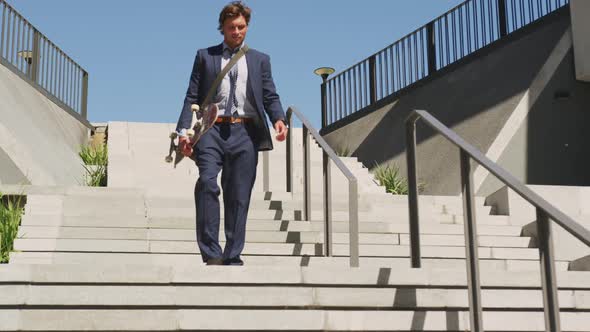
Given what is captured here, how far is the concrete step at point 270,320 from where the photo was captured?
136 inches

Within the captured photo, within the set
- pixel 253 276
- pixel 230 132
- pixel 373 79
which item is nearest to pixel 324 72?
pixel 373 79

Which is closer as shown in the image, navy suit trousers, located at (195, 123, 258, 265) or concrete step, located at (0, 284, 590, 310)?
concrete step, located at (0, 284, 590, 310)

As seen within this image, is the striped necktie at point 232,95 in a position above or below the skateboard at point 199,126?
above

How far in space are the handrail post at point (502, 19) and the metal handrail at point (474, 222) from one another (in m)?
6.41

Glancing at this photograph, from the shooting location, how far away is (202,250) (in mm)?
4242

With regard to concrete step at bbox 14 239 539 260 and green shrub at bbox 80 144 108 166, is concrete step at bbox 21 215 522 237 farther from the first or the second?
green shrub at bbox 80 144 108 166

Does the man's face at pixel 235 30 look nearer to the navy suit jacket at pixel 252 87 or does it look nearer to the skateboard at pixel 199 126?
the navy suit jacket at pixel 252 87

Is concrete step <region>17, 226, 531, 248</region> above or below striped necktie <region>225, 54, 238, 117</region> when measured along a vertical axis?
below

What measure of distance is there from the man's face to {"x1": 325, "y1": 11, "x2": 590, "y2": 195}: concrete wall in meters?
5.08

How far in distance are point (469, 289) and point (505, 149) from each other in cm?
580

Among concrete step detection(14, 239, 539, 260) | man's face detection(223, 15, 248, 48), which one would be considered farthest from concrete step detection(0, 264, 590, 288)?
concrete step detection(14, 239, 539, 260)

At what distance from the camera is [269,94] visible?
460cm

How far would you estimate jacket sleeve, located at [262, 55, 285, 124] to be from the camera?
15.0ft

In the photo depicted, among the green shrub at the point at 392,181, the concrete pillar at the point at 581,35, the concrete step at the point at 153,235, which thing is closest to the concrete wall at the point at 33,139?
the concrete step at the point at 153,235
